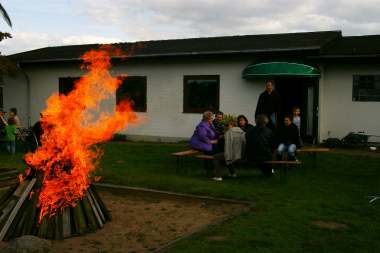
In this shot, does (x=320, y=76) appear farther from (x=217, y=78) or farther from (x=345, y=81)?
(x=217, y=78)

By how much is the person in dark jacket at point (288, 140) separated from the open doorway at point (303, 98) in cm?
492

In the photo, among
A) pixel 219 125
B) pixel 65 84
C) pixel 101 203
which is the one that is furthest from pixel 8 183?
pixel 65 84

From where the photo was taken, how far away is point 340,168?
12789 mm

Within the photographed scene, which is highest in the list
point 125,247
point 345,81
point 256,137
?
point 345,81

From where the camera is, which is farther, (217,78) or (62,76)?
(62,76)

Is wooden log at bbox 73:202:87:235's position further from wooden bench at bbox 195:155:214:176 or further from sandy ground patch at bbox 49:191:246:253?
wooden bench at bbox 195:155:214:176

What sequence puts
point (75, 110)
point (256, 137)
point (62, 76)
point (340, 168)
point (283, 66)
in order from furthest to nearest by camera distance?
point (62, 76), point (283, 66), point (340, 168), point (256, 137), point (75, 110)

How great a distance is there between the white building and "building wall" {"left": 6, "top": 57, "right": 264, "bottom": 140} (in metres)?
0.04

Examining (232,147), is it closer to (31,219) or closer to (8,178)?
(8,178)

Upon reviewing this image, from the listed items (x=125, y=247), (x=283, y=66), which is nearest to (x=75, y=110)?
(x=125, y=247)

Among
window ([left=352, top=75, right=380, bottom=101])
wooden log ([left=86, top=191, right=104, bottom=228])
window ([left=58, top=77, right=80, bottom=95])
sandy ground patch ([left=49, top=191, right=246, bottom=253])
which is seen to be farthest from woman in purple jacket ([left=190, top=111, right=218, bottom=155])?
window ([left=58, top=77, right=80, bottom=95])

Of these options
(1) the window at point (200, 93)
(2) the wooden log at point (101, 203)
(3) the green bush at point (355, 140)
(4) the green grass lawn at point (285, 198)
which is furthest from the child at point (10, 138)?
(3) the green bush at point (355, 140)

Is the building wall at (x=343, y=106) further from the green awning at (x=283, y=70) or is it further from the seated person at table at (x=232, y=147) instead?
the seated person at table at (x=232, y=147)

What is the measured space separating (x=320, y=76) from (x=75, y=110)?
11.4 metres
